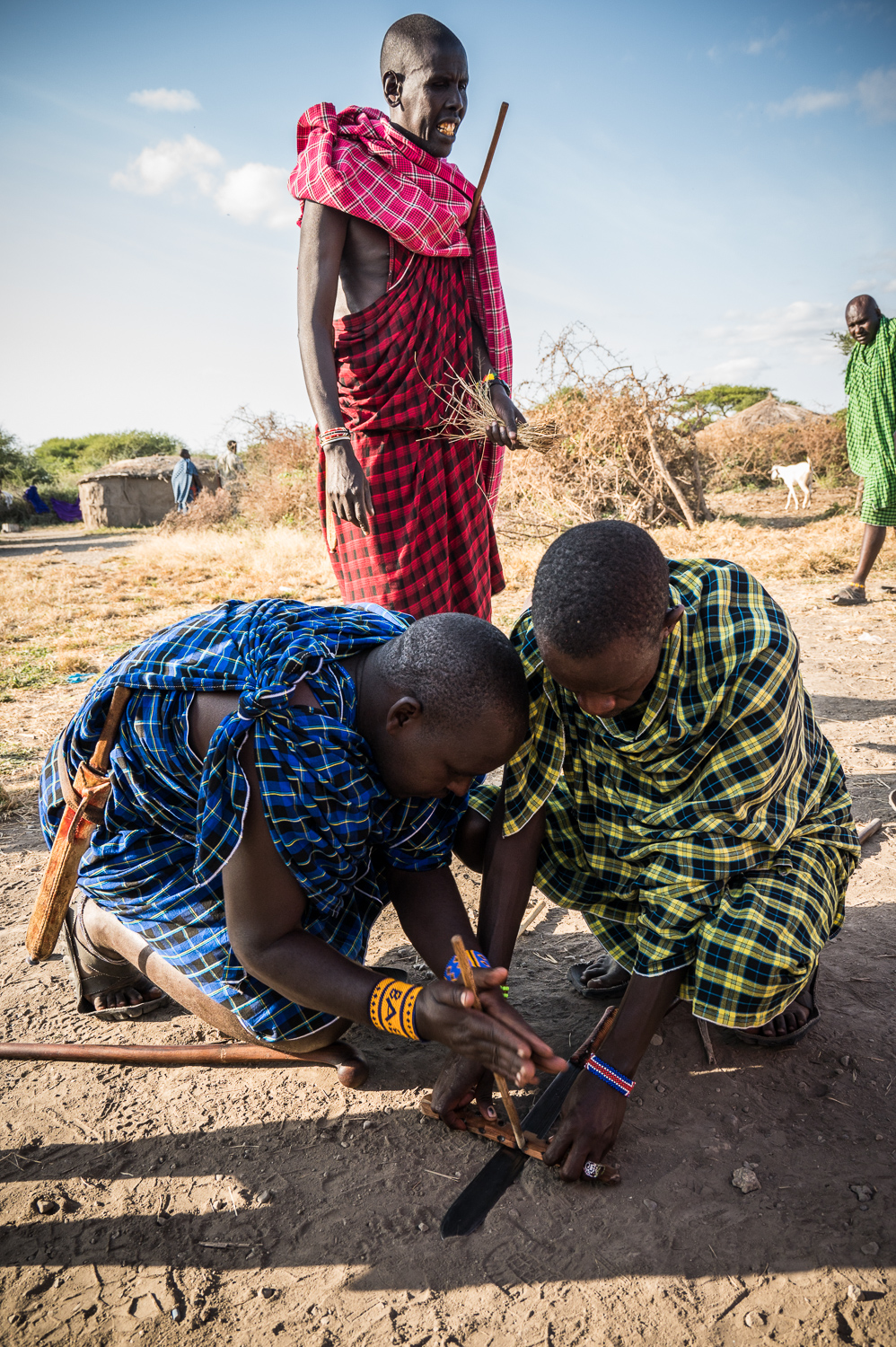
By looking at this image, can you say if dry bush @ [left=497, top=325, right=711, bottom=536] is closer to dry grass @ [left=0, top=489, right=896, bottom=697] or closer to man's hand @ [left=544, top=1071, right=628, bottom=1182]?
dry grass @ [left=0, top=489, right=896, bottom=697]

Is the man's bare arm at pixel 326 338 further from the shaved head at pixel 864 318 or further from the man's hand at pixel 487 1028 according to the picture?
the shaved head at pixel 864 318

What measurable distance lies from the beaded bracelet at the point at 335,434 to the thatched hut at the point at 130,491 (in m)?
18.6

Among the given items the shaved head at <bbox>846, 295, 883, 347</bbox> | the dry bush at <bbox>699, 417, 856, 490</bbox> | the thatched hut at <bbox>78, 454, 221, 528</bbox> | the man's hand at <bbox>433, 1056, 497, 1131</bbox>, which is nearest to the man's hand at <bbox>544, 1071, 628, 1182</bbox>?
the man's hand at <bbox>433, 1056, 497, 1131</bbox>

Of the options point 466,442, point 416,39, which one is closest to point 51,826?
point 466,442

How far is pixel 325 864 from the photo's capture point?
5.39ft

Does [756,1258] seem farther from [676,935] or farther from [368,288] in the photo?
[368,288]

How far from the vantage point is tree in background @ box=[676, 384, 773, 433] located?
980 cm

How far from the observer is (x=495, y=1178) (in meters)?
1.57

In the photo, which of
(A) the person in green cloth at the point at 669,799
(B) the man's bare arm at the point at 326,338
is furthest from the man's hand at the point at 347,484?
(A) the person in green cloth at the point at 669,799

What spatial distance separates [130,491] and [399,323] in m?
19.9

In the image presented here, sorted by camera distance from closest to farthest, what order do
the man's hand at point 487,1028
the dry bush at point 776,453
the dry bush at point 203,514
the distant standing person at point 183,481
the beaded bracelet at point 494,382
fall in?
1. the man's hand at point 487,1028
2. the beaded bracelet at point 494,382
3. the dry bush at point 776,453
4. the dry bush at point 203,514
5. the distant standing person at point 183,481

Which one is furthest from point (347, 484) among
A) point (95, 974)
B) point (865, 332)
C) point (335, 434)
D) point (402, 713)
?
point (865, 332)

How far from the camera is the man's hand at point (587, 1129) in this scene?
1.54 metres

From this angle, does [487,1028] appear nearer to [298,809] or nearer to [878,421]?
[298,809]
